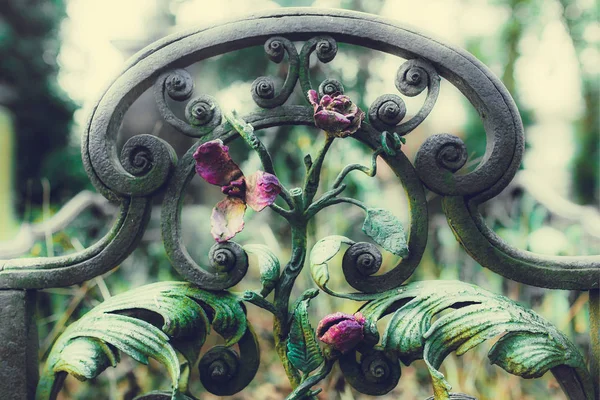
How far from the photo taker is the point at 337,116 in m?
0.80

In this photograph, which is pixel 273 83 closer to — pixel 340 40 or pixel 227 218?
pixel 340 40

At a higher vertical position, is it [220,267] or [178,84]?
[178,84]

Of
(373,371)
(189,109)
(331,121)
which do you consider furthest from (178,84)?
(373,371)

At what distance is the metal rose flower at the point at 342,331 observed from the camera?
2.57 ft

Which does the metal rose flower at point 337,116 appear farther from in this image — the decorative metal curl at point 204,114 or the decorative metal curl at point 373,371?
the decorative metal curl at point 373,371

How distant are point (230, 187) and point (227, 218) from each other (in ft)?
0.16

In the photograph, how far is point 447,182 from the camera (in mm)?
843

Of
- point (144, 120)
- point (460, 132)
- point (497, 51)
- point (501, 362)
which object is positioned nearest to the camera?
point (501, 362)

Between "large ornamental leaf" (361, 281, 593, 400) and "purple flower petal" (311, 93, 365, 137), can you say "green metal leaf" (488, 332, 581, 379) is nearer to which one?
"large ornamental leaf" (361, 281, 593, 400)

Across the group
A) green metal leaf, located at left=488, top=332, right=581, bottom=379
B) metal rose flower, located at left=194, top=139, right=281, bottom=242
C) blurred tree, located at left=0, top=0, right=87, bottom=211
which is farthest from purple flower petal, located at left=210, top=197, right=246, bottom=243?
blurred tree, located at left=0, top=0, right=87, bottom=211

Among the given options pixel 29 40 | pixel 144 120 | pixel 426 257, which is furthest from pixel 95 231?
pixel 426 257

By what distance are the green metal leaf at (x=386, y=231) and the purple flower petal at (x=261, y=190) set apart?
0.15 metres

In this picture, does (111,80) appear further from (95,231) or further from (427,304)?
(95,231)

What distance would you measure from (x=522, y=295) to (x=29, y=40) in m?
2.39
